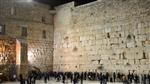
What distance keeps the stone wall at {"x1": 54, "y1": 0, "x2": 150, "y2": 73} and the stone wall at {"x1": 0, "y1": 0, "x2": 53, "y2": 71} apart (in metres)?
0.82

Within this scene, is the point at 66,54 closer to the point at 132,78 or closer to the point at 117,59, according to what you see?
the point at 117,59

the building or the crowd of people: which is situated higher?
the building

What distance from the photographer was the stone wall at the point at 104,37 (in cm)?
1933

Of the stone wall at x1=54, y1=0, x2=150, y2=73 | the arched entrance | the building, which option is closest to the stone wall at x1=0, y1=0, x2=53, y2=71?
the building

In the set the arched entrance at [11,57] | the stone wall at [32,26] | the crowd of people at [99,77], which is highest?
the stone wall at [32,26]

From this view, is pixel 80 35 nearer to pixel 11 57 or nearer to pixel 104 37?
pixel 104 37

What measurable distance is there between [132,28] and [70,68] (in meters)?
7.17

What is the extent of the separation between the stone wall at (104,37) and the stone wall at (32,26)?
2.67ft

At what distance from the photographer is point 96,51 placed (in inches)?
875

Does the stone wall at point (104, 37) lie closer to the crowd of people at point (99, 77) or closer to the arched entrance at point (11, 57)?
the crowd of people at point (99, 77)

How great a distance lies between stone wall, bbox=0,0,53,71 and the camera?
2364 centimetres

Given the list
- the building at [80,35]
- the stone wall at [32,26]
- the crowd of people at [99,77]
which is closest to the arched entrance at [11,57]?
the building at [80,35]

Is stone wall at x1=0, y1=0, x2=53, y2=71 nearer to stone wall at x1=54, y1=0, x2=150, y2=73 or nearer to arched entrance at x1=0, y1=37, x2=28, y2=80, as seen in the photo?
arched entrance at x1=0, y1=37, x2=28, y2=80

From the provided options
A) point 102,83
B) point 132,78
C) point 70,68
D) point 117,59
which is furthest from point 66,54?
point 102,83
